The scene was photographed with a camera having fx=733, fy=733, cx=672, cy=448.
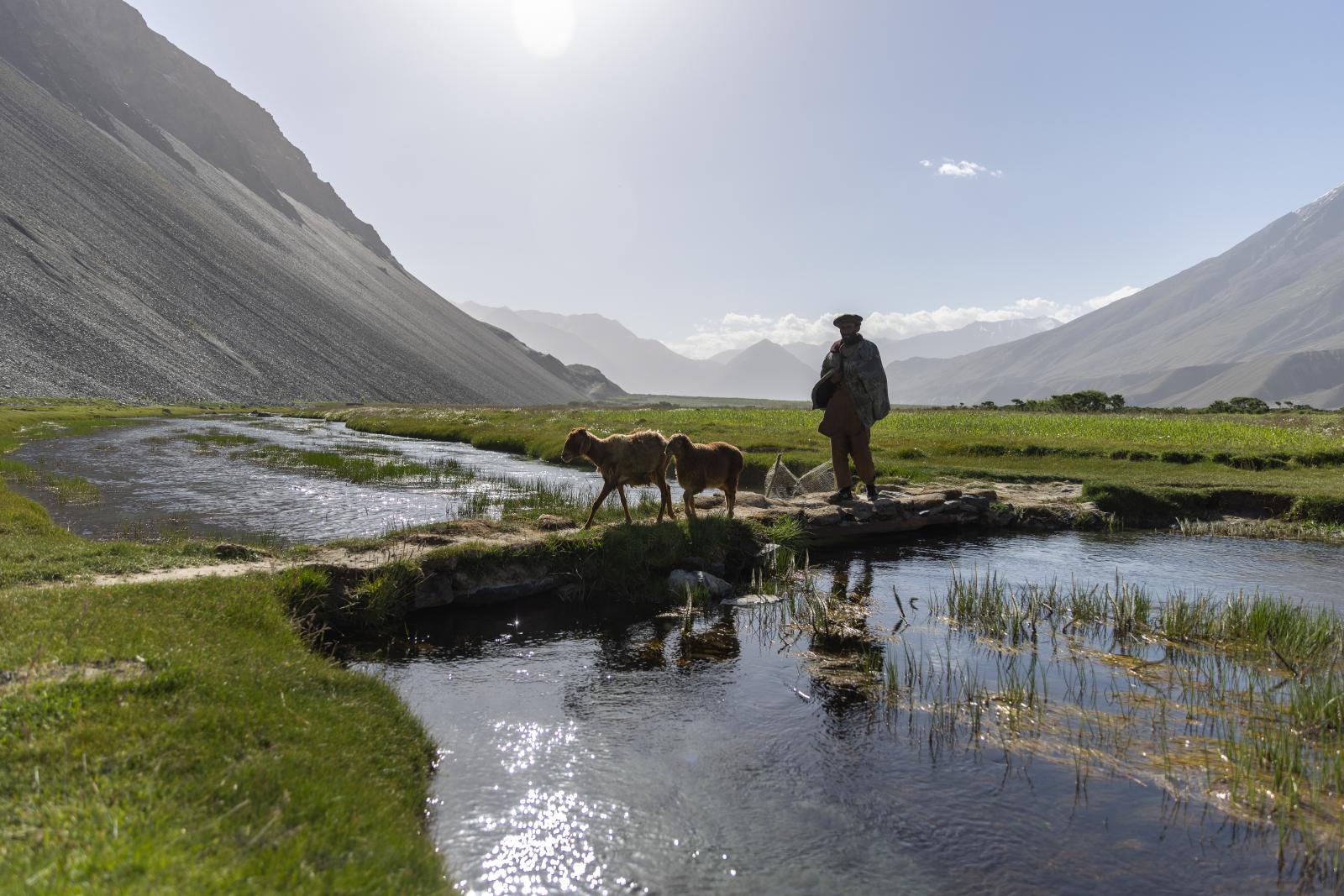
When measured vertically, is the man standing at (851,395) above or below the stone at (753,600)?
above

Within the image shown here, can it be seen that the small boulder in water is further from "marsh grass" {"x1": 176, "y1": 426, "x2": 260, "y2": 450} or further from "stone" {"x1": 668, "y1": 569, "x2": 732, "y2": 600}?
"marsh grass" {"x1": 176, "y1": 426, "x2": 260, "y2": 450}

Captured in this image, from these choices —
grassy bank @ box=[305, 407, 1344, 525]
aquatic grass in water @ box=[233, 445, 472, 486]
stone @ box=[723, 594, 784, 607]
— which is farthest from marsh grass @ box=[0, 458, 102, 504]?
grassy bank @ box=[305, 407, 1344, 525]

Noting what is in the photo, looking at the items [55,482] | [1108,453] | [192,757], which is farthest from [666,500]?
[1108,453]

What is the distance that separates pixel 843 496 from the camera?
21203 mm

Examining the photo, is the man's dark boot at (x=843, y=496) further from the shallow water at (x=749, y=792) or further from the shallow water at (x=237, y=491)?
the shallow water at (x=749, y=792)

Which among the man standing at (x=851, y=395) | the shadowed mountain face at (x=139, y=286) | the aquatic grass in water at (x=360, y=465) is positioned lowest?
the aquatic grass in water at (x=360, y=465)

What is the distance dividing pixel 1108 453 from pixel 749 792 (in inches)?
1319

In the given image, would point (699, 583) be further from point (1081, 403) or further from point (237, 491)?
point (1081, 403)

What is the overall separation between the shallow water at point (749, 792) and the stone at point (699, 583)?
2.59 m

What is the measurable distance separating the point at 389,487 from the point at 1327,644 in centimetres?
2695

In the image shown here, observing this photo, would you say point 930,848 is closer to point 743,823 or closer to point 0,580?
point 743,823

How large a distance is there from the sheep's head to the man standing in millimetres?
6679

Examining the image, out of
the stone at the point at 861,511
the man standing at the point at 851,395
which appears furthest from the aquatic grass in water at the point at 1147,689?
the man standing at the point at 851,395

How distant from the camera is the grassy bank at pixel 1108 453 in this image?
23.5 m
